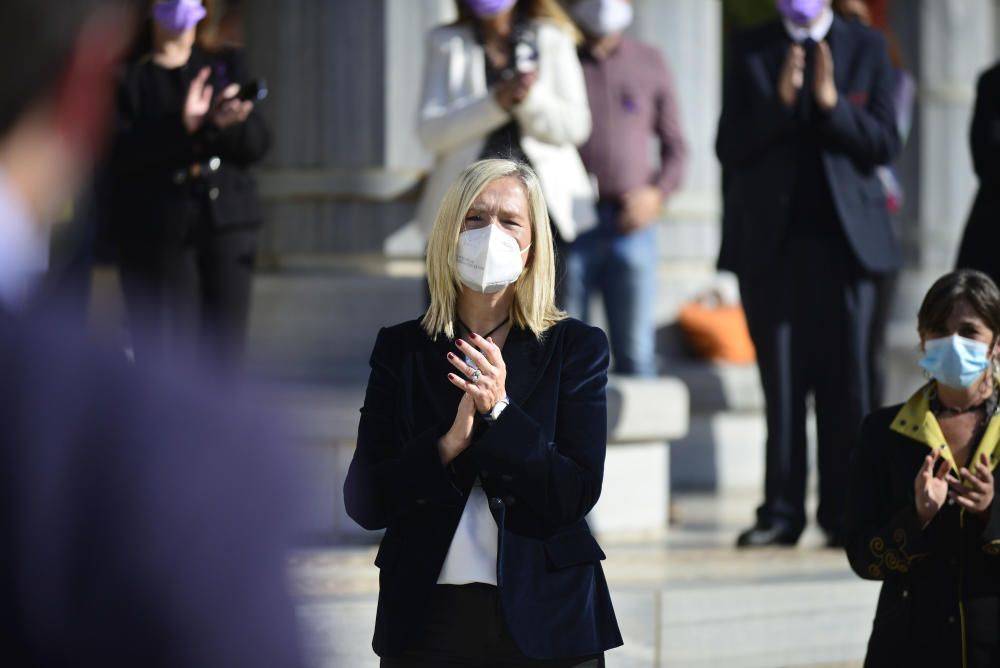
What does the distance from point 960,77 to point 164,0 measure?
269 inches

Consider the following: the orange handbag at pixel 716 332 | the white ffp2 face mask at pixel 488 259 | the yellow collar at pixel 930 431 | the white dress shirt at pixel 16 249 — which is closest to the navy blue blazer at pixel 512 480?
the white ffp2 face mask at pixel 488 259

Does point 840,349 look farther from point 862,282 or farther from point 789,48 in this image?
point 789,48

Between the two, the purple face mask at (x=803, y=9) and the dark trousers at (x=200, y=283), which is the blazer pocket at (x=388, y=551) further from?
the purple face mask at (x=803, y=9)

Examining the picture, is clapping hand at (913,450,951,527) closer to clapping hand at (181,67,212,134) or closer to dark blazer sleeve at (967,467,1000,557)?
dark blazer sleeve at (967,467,1000,557)

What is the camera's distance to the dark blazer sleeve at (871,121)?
584cm

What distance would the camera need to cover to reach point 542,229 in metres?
3.30

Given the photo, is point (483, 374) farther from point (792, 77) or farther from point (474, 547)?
point (792, 77)

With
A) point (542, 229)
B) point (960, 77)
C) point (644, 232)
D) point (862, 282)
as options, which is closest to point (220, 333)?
point (644, 232)

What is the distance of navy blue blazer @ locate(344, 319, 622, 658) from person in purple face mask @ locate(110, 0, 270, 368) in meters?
2.61

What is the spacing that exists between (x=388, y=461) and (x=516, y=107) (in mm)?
2974

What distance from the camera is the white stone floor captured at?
496 centimetres

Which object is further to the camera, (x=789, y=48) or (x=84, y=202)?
(x=789, y=48)

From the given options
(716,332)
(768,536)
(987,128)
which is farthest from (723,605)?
(716,332)

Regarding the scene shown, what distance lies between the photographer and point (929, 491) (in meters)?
3.58
